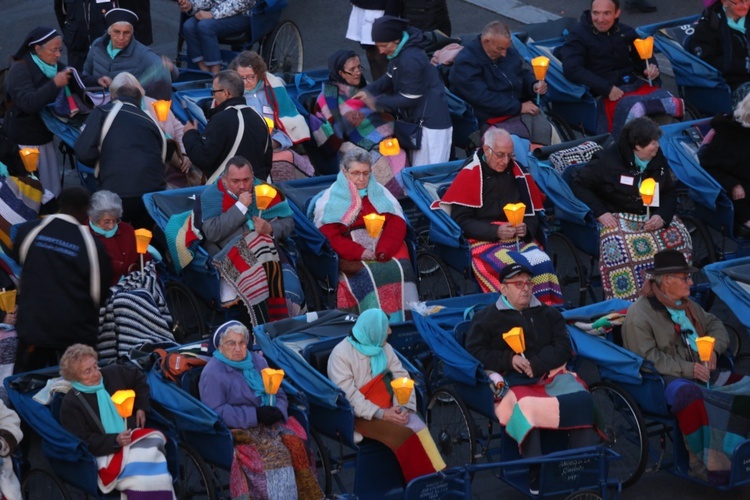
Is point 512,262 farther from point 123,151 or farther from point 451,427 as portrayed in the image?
point 123,151

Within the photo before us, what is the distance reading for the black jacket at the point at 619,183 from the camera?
1305cm

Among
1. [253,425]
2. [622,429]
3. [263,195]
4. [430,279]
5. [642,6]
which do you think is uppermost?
[263,195]

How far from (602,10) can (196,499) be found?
20.8 feet

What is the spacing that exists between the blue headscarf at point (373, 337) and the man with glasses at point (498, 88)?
3986 millimetres

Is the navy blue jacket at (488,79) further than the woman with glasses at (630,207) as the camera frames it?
Yes

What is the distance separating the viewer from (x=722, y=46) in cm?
1545

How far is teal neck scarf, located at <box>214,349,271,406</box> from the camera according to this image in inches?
423

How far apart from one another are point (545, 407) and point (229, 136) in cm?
365

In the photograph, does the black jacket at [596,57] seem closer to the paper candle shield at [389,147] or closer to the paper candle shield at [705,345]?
the paper candle shield at [389,147]

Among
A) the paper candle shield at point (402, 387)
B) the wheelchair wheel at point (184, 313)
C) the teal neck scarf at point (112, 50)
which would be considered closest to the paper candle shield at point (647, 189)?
the paper candle shield at point (402, 387)

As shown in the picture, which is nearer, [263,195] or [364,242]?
[263,195]

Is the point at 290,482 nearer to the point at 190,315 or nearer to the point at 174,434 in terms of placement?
the point at 174,434

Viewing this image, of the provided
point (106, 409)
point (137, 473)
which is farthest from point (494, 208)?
point (137, 473)

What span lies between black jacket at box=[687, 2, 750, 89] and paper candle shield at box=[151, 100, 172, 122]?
4958 millimetres
